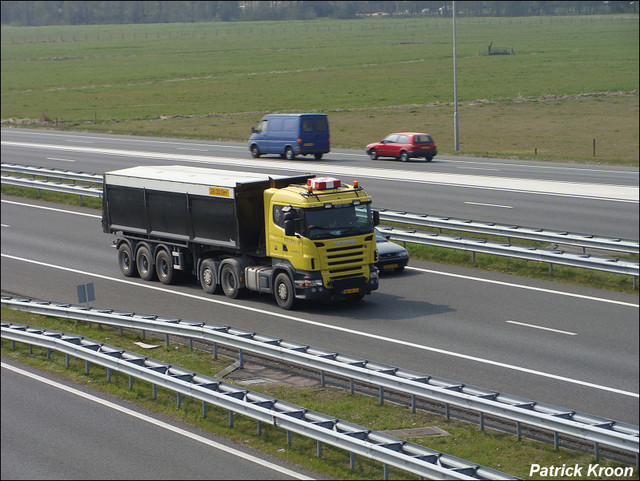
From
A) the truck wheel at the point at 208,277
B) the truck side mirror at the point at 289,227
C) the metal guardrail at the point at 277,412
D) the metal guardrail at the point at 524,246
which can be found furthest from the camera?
the truck wheel at the point at 208,277

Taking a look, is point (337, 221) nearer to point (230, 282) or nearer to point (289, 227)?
point (289, 227)

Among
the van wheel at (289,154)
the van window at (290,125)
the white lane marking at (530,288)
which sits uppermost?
the van window at (290,125)

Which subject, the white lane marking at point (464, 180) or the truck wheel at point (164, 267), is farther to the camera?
the white lane marking at point (464, 180)

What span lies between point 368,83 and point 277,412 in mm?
91723

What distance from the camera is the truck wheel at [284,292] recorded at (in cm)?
2045

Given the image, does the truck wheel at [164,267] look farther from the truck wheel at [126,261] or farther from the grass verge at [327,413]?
the grass verge at [327,413]

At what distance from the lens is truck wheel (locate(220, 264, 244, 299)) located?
21.7m

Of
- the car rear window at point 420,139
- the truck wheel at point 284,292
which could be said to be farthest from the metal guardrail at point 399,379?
the car rear window at point 420,139

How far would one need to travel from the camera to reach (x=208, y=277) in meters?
22.5

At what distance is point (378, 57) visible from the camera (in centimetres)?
12888

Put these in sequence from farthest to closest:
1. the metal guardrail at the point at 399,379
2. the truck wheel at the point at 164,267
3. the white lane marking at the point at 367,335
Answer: the truck wheel at the point at 164,267 → the white lane marking at the point at 367,335 → the metal guardrail at the point at 399,379

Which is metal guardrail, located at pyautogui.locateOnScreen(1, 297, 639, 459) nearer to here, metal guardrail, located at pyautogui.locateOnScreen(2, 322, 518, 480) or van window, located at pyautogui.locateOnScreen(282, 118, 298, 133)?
metal guardrail, located at pyautogui.locateOnScreen(2, 322, 518, 480)

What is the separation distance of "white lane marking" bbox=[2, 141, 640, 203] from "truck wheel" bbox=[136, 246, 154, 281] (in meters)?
17.1

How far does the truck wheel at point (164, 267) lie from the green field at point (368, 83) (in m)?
28.4
